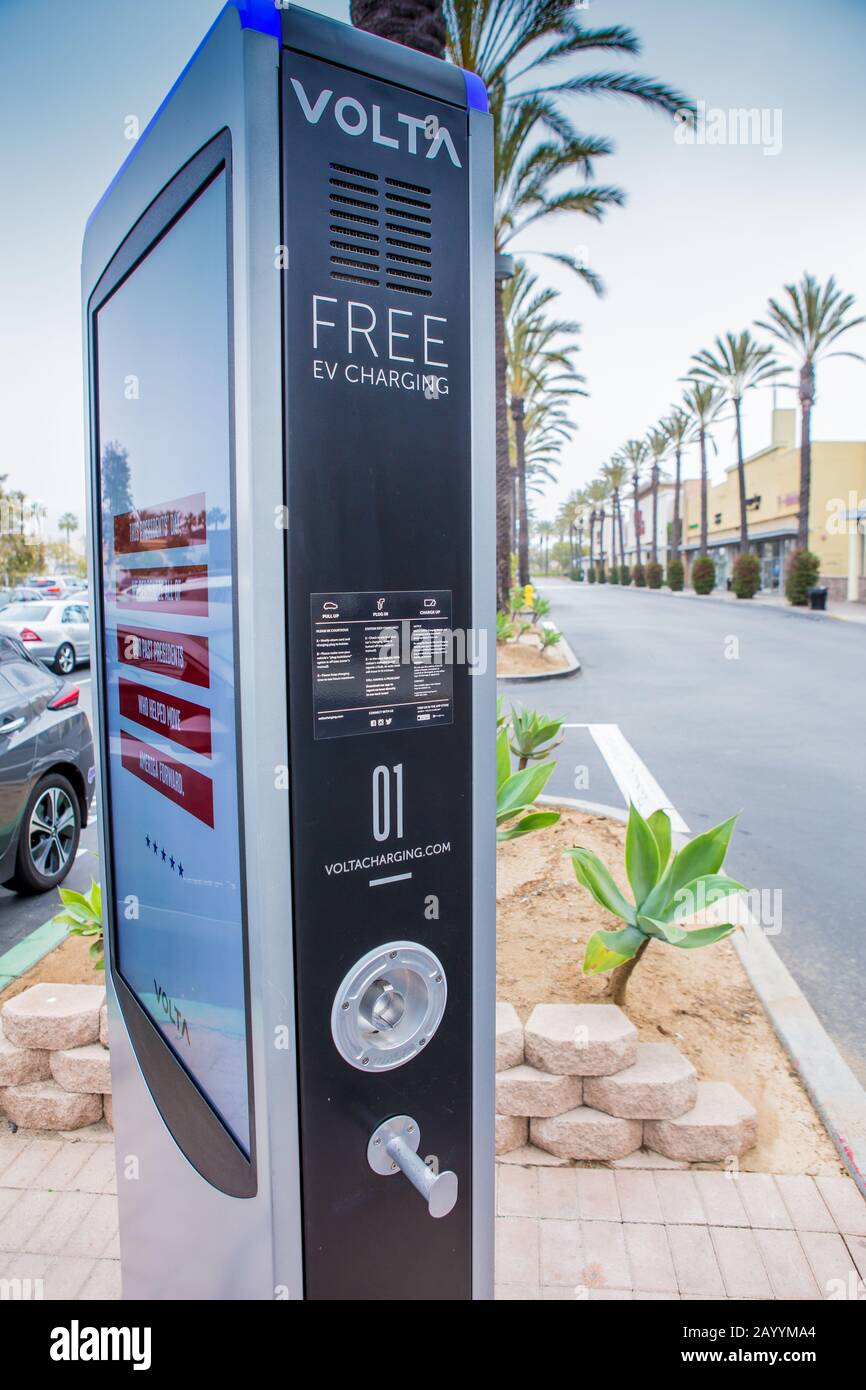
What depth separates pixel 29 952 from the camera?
Answer: 162 inches

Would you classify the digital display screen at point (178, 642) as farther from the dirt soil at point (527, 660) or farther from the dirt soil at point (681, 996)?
the dirt soil at point (527, 660)

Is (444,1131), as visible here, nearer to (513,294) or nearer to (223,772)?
(223,772)

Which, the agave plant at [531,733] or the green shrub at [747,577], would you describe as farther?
the green shrub at [747,577]

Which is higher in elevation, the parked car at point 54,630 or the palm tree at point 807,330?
the palm tree at point 807,330

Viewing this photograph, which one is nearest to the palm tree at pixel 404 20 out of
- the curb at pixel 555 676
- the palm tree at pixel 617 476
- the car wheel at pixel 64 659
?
the curb at pixel 555 676

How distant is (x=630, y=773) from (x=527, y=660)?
7.50 meters

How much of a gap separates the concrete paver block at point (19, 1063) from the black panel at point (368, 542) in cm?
204

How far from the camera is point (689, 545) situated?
66.6m

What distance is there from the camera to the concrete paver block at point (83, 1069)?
306cm

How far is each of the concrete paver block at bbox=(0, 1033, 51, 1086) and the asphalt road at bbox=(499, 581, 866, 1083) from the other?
125 inches

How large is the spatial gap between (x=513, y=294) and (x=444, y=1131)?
25616mm

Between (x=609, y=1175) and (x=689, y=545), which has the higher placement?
(x=689, y=545)

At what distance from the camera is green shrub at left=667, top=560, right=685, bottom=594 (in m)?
51.7
